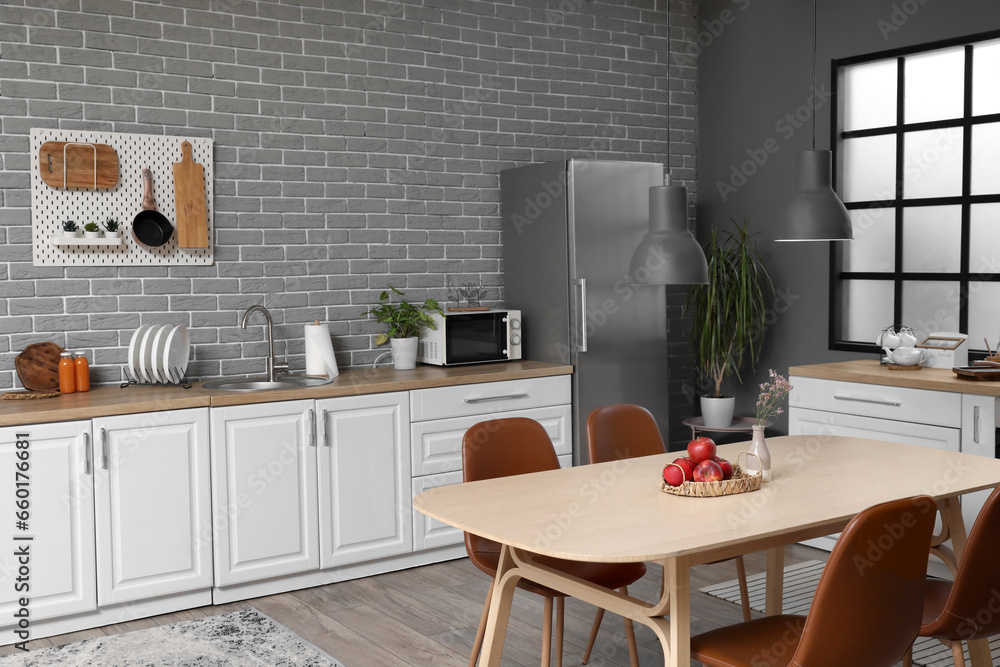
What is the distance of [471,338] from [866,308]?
7.35 ft

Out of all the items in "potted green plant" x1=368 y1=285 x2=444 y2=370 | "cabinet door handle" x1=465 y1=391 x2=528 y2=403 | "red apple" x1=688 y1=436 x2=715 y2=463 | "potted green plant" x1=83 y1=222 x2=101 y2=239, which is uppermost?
"potted green plant" x1=83 y1=222 x2=101 y2=239

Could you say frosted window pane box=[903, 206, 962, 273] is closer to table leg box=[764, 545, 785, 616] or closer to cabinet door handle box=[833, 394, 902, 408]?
cabinet door handle box=[833, 394, 902, 408]

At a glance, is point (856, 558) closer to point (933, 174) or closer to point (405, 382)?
point (405, 382)

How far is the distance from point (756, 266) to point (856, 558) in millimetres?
3932

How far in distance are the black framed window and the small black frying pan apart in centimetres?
360

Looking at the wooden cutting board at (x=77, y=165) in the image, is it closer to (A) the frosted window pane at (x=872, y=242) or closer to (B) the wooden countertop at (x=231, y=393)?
(B) the wooden countertop at (x=231, y=393)

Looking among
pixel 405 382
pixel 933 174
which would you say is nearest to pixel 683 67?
pixel 933 174

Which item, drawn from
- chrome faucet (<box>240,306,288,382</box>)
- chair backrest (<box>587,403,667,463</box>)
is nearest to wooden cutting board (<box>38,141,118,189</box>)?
chrome faucet (<box>240,306,288,382</box>)

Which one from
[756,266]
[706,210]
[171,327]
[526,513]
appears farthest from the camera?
[706,210]

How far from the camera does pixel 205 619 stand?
12.6 ft

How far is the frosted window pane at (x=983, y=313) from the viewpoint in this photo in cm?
466


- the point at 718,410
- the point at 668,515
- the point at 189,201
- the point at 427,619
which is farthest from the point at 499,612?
the point at 718,410

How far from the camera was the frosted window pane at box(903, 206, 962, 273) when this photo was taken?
484 centimetres

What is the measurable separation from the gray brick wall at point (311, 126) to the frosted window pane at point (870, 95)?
4.07 feet
